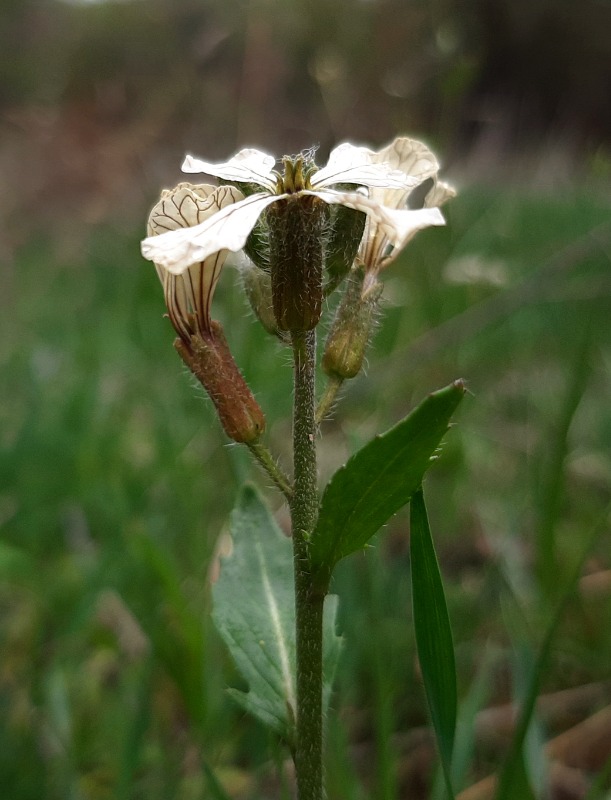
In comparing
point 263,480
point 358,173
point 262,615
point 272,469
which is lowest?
point 262,615

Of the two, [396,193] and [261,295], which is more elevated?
[396,193]

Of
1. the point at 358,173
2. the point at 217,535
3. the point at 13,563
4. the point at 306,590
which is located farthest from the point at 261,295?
the point at 217,535

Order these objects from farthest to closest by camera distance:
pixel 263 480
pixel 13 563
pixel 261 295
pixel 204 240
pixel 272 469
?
pixel 263 480, pixel 13 563, pixel 261 295, pixel 272 469, pixel 204 240

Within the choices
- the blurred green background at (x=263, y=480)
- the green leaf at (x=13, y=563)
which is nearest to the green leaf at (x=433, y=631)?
the blurred green background at (x=263, y=480)

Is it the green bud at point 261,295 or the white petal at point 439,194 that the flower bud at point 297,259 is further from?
the white petal at point 439,194

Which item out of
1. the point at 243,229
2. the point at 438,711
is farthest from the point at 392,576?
the point at 243,229

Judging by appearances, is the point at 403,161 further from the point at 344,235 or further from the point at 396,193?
the point at 344,235

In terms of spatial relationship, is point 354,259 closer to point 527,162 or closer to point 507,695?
point 507,695
